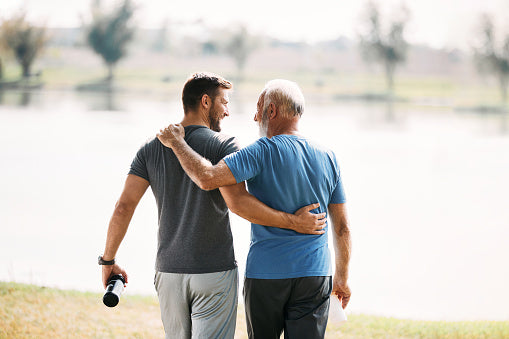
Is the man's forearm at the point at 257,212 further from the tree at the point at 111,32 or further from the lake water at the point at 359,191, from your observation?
the tree at the point at 111,32

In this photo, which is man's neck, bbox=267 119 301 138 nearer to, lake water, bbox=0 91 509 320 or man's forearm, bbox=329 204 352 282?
man's forearm, bbox=329 204 352 282

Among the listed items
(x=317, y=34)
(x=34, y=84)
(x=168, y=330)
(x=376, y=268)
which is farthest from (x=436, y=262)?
(x=34, y=84)

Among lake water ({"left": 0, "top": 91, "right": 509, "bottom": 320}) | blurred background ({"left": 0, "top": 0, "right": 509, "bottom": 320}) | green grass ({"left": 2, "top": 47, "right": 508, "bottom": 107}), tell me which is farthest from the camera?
green grass ({"left": 2, "top": 47, "right": 508, "bottom": 107})

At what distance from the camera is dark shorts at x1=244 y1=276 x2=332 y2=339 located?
151 centimetres

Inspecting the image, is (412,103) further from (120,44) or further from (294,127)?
(294,127)

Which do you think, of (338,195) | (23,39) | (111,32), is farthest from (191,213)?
(111,32)

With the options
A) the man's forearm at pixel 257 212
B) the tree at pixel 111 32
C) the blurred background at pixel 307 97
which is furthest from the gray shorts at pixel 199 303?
the tree at pixel 111 32

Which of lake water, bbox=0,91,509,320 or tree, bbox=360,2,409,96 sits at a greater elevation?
tree, bbox=360,2,409,96

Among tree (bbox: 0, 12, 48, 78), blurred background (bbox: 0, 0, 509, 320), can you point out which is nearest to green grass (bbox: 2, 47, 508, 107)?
blurred background (bbox: 0, 0, 509, 320)

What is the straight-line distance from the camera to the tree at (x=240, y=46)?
37.5 feet

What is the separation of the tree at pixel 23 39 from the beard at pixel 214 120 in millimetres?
8628

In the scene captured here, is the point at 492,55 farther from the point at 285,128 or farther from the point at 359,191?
the point at 285,128

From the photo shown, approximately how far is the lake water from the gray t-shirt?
174 inches

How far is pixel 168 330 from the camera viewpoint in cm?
167
